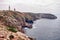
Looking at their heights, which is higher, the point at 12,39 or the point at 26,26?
the point at 12,39

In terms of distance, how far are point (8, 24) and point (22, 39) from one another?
38.8ft

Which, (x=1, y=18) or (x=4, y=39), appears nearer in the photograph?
(x=4, y=39)

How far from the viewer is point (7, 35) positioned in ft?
108

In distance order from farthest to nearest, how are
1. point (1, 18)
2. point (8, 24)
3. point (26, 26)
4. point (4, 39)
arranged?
point (26, 26), point (1, 18), point (8, 24), point (4, 39)

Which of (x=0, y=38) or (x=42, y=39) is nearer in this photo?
(x=0, y=38)

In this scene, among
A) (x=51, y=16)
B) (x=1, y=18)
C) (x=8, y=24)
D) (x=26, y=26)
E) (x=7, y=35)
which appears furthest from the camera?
(x=51, y=16)

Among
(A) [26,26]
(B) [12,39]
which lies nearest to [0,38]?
(B) [12,39]

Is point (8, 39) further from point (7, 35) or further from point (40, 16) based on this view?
point (40, 16)

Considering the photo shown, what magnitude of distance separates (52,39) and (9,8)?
45.3 metres

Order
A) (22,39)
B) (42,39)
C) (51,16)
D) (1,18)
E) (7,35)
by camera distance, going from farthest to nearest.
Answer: (51,16) < (42,39) < (1,18) < (22,39) < (7,35)

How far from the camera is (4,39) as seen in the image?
30.4 meters

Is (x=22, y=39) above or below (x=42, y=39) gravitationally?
above

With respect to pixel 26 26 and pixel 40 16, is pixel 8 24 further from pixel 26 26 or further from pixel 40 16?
pixel 40 16

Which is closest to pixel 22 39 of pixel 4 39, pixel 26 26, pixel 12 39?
pixel 12 39
